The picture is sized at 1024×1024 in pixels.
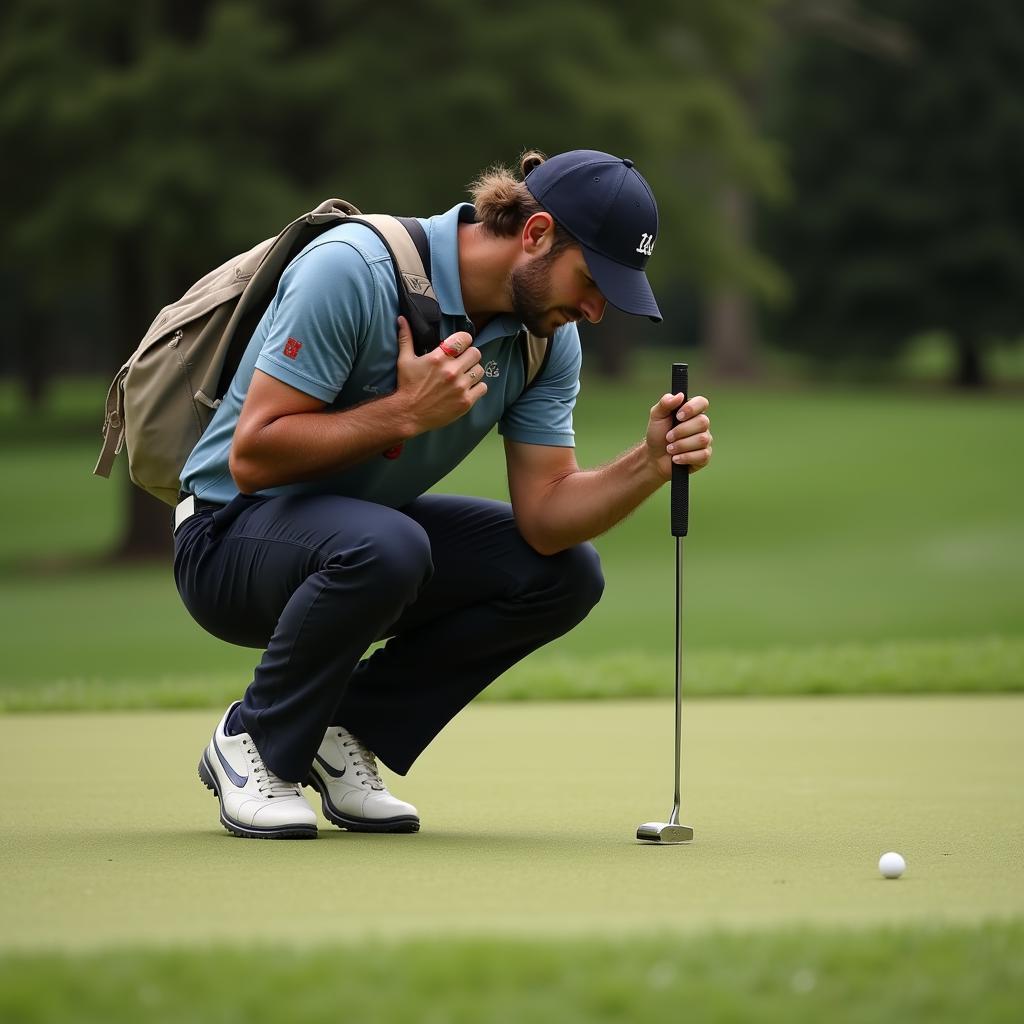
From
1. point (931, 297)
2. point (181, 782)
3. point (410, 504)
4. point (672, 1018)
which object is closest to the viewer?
point (672, 1018)

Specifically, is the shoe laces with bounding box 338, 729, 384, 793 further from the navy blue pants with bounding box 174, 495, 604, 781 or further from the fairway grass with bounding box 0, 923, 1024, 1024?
the fairway grass with bounding box 0, 923, 1024, 1024

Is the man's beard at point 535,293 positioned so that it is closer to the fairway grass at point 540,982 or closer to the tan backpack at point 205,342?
the tan backpack at point 205,342

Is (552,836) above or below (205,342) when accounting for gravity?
below

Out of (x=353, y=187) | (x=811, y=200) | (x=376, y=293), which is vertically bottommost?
(x=376, y=293)

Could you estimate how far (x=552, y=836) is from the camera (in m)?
4.00

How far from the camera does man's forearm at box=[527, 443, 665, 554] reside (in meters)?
4.34

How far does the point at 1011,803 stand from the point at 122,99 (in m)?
12.5

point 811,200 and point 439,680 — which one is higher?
point 811,200

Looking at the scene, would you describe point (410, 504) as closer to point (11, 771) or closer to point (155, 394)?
point (155, 394)

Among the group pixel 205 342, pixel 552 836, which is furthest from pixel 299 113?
pixel 552 836

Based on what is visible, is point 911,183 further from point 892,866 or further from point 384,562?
point 892,866

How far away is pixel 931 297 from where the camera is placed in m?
35.4

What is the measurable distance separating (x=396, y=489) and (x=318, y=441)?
18.5 inches

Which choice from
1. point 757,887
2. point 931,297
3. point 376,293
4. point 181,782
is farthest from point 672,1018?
point 931,297
